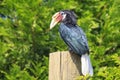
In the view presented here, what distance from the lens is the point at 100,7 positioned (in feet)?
20.0

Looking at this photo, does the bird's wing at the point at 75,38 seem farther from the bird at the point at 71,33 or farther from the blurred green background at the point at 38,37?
the blurred green background at the point at 38,37

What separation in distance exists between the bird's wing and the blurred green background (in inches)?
40.6

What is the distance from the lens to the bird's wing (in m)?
3.52

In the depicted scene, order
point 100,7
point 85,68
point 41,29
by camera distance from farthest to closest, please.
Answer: point 100,7, point 41,29, point 85,68

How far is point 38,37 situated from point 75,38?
1567 mm

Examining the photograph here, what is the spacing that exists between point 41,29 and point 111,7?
3.98 feet

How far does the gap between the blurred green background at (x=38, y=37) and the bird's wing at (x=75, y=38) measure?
1032mm

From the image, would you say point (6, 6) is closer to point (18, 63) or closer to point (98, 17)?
point (18, 63)

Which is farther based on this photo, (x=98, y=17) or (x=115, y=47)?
(x=98, y=17)

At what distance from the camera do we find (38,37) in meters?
5.40

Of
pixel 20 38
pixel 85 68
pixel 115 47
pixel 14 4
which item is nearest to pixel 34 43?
pixel 20 38

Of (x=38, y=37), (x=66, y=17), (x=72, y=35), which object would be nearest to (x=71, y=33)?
(x=72, y=35)

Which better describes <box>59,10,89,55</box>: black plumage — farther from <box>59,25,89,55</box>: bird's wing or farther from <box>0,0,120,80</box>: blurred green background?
<box>0,0,120,80</box>: blurred green background

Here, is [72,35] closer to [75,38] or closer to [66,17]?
[75,38]
